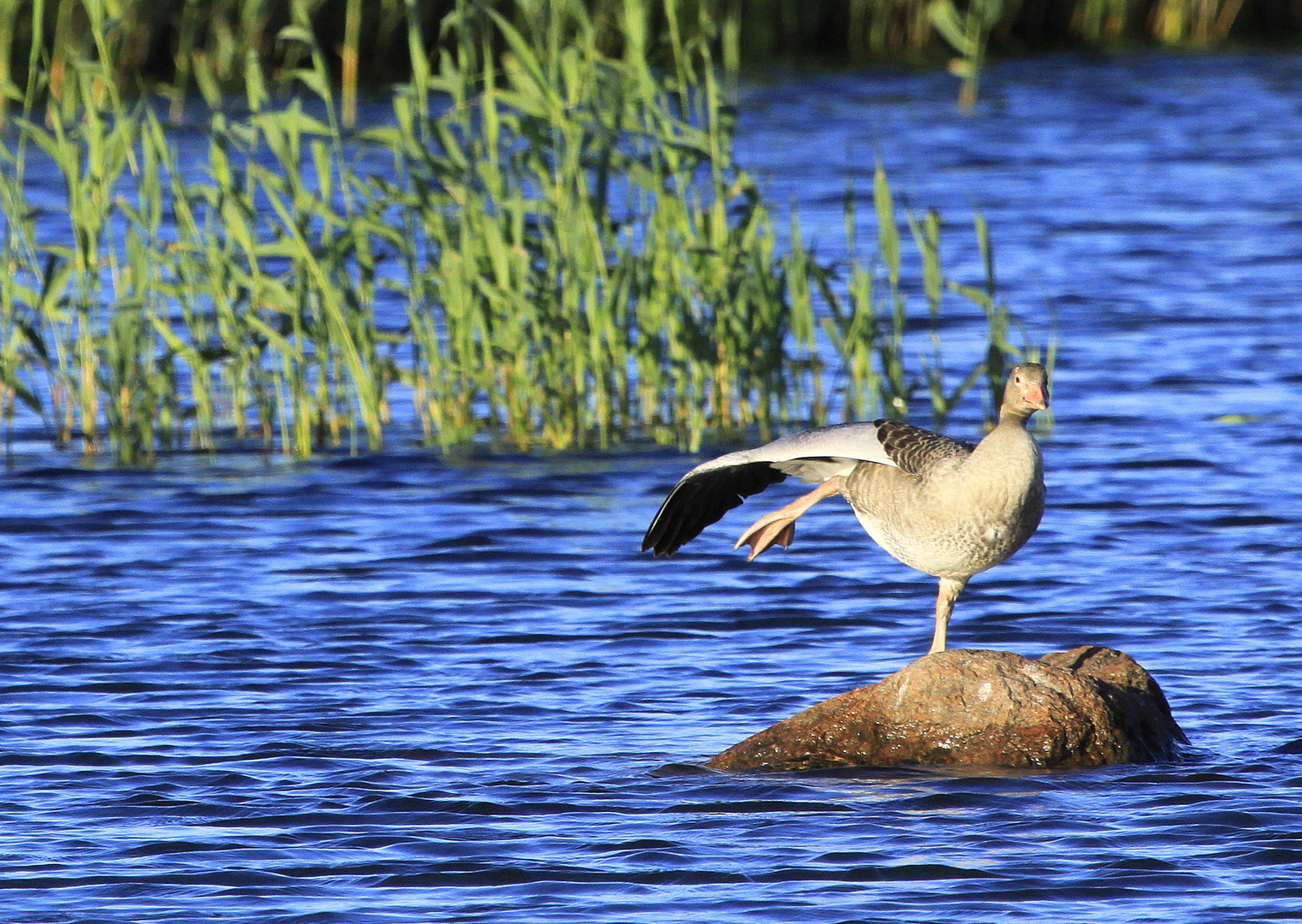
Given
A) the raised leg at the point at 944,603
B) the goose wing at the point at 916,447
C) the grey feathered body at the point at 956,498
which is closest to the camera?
A: the grey feathered body at the point at 956,498

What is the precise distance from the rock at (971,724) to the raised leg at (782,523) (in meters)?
0.65

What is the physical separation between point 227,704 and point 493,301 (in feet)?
10.3

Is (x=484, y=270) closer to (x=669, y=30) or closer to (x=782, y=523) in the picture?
(x=782, y=523)

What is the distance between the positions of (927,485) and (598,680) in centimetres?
174

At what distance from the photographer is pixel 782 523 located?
6969mm

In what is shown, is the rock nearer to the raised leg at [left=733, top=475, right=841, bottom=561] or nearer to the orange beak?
the raised leg at [left=733, top=475, right=841, bottom=561]

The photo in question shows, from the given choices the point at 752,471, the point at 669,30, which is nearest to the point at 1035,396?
the point at 752,471

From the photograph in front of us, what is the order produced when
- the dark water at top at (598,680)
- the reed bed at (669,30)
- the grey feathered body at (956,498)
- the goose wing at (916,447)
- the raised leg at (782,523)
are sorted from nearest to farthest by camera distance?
the dark water at top at (598,680) < the grey feathered body at (956,498) < the goose wing at (916,447) < the raised leg at (782,523) < the reed bed at (669,30)

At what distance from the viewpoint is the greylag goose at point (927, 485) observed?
5996 millimetres

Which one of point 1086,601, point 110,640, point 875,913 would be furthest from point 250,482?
point 875,913

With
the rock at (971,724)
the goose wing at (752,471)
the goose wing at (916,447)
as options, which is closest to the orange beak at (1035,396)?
the goose wing at (916,447)

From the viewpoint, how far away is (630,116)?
9.88 metres

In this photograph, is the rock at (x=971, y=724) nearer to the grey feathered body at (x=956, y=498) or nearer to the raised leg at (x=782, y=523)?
the grey feathered body at (x=956, y=498)

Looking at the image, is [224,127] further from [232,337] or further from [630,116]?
[630,116]
